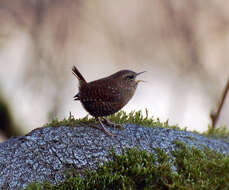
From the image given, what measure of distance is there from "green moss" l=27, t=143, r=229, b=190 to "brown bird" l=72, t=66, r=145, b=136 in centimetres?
51

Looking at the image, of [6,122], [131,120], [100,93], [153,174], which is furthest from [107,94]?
[6,122]

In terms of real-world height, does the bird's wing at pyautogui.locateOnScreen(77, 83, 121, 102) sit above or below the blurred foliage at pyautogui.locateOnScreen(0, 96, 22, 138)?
above

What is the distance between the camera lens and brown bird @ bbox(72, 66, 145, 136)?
3.69m

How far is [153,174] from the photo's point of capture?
10.2 feet

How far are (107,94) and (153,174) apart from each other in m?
1.10

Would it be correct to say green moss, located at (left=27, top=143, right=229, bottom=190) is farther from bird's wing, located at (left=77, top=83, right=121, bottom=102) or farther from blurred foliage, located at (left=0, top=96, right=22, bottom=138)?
blurred foliage, located at (left=0, top=96, right=22, bottom=138)


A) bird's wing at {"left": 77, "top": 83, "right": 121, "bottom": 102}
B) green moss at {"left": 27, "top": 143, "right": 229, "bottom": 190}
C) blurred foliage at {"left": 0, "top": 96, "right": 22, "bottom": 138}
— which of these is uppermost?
bird's wing at {"left": 77, "top": 83, "right": 121, "bottom": 102}

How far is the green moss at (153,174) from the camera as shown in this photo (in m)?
2.99

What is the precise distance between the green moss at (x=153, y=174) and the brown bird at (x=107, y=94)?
51 centimetres

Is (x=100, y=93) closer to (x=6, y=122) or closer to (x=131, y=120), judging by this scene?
(x=131, y=120)

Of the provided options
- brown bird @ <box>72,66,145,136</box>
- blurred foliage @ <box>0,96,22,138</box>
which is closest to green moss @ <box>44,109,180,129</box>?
brown bird @ <box>72,66,145,136</box>

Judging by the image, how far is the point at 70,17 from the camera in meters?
5.30

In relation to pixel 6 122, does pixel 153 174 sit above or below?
below

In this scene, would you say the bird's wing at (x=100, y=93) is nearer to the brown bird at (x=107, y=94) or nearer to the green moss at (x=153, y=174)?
the brown bird at (x=107, y=94)
